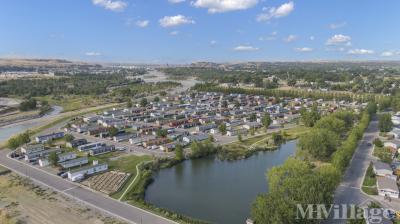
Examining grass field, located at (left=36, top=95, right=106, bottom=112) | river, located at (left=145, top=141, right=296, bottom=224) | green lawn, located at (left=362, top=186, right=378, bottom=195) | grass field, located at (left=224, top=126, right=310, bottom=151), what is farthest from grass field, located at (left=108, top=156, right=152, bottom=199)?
grass field, located at (left=36, top=95, right=106, bottom=112)

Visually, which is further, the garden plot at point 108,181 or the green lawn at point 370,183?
the garden plot at point 108,181

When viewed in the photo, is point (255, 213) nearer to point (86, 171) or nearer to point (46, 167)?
point (86, 171)

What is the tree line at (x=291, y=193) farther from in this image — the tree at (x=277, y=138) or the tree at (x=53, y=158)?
the tree at (x=53, y=158)

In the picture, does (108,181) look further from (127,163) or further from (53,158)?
(53,158)

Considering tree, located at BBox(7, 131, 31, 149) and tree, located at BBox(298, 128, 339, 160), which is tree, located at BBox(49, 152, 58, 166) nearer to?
tree, located at BBox(7, 131, 31, 149)

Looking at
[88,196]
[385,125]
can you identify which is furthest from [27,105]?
[385,125]

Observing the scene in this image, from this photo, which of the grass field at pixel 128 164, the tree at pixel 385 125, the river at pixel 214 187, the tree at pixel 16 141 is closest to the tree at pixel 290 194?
the river at pixel 214 187

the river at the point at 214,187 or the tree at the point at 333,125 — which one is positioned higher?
A: the tree at the point at 333,125
